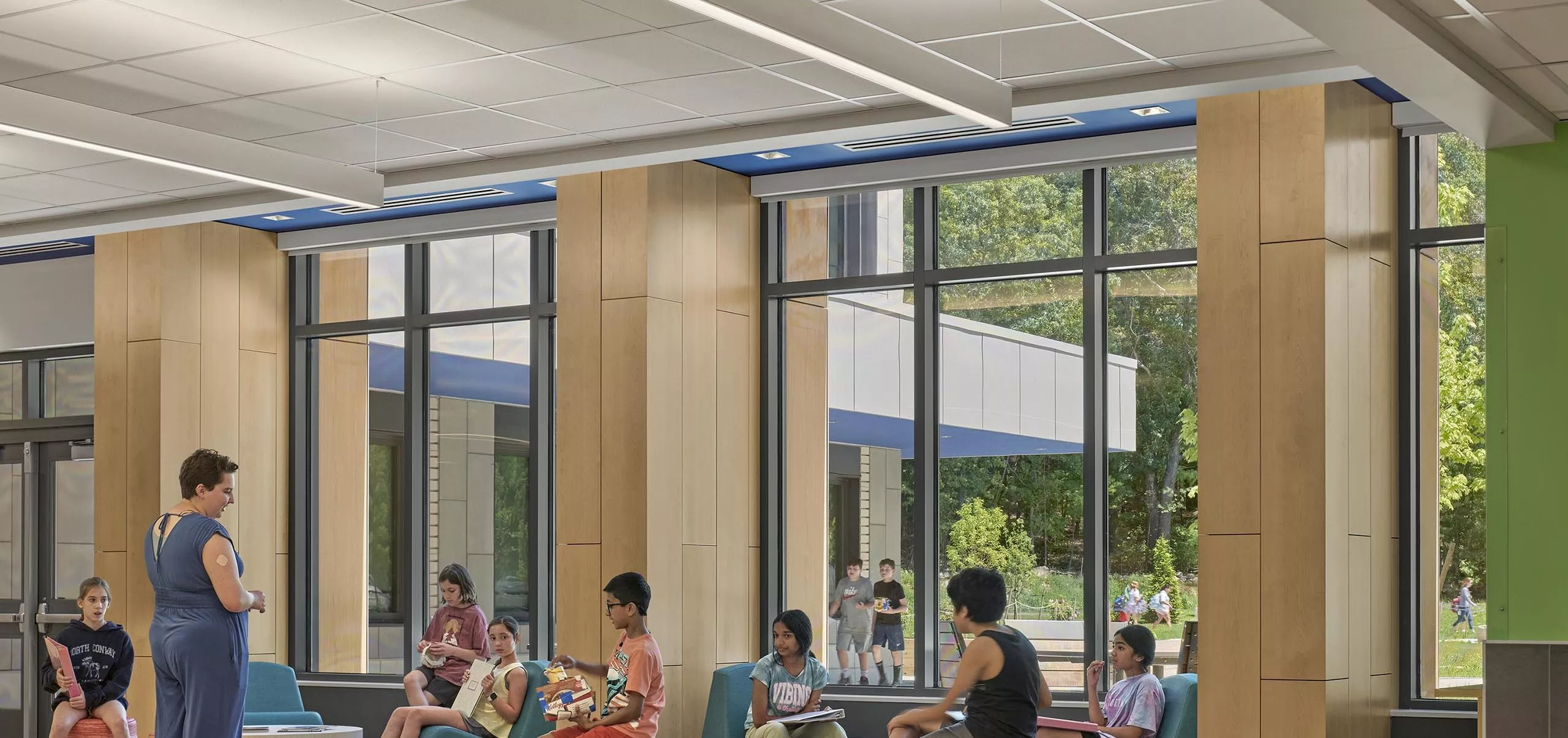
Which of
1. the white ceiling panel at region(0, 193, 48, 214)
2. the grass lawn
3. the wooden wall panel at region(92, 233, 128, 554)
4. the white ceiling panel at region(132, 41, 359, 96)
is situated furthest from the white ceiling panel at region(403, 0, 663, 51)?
the wooden wall panel at region(92, 233, 128, 554)

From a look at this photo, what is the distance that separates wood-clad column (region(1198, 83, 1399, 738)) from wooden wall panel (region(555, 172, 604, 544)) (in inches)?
139

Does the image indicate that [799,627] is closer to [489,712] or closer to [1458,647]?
[489,712]

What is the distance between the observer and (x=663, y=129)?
28.1 ft

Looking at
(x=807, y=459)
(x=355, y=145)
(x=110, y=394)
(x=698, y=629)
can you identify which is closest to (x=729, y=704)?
(x=698, y=629)

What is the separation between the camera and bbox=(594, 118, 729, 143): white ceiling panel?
27.6ft

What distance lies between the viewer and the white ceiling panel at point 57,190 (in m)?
9.60

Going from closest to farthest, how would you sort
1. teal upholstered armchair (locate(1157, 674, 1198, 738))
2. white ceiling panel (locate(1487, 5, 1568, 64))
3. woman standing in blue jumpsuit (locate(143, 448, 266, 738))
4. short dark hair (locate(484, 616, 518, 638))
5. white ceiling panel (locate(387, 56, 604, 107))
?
white ceiling panel (locate(1487, 5, 1568, 64)), woman standing in blue jumpsuit (locate(143, 448, 266, 738)), white ceiling panel (locate(387, 56, 604, 107)), teal upholstered armchair (locate(1157, 674, 1198, 738)), short dark hair (locate(484, 616, 518, 638))

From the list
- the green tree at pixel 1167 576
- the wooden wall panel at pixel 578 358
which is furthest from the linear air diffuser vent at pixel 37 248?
the green tree at pixel 1167 576

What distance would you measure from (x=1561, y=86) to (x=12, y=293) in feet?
35.7

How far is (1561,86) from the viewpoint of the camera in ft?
20.6

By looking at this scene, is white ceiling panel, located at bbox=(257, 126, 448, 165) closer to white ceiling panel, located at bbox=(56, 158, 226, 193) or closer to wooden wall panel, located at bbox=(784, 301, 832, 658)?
white ceiling panel, located at bbox=(56, 158, 226, 193)

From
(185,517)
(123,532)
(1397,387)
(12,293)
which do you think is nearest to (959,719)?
(185,517)

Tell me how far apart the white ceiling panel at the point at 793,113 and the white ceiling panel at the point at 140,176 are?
3137 mm

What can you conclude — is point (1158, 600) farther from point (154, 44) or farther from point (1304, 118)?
point (154, 44)
